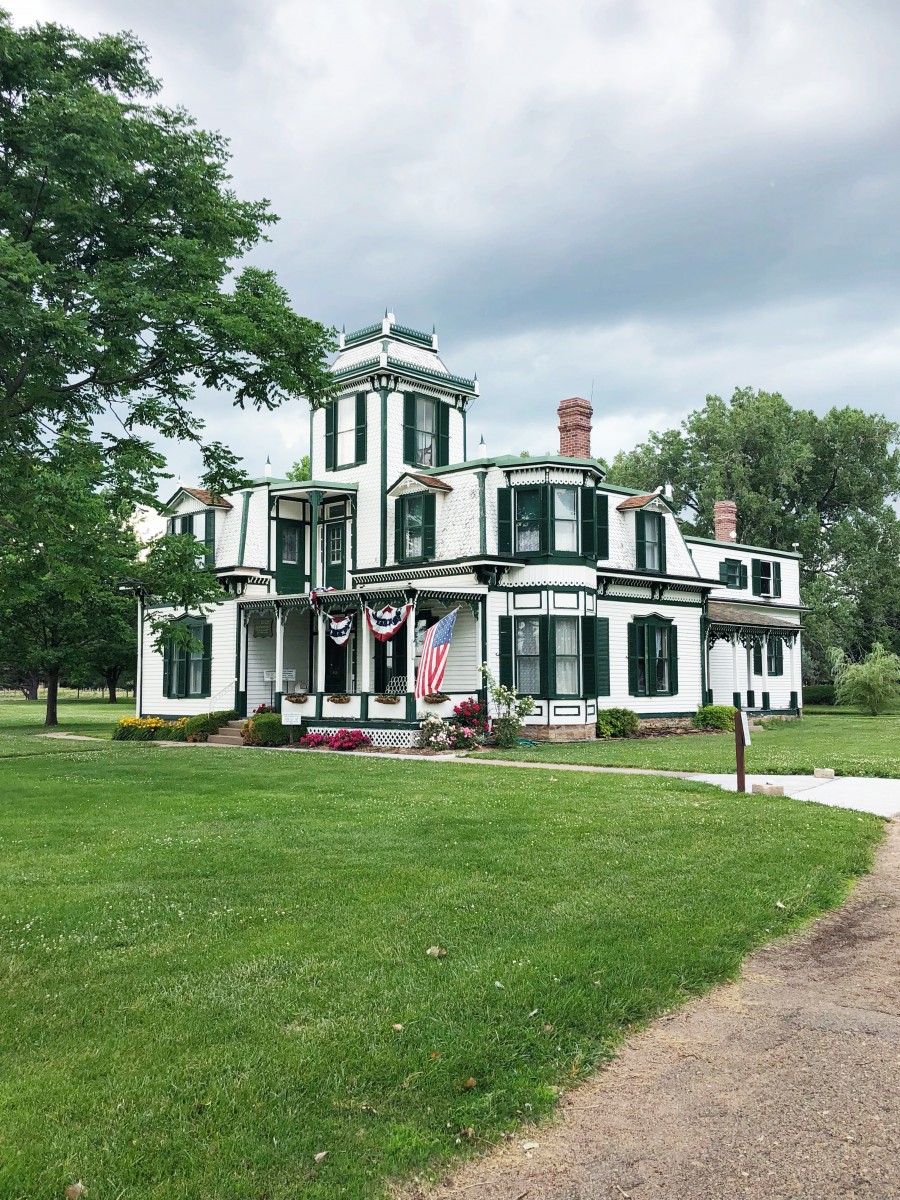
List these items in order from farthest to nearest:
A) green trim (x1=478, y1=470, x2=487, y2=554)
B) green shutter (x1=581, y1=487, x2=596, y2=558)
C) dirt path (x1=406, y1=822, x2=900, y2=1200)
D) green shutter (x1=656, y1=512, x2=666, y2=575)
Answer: green shutter (x1=656, y1=512, x2=666, y2=575) < green shutter (x1=581, y1=487, x2=596, y2=558) < green trim (x1=478, y1=470, x2=487, y2=554) < dirt path (x1=406, y1=822, x2=900, y2=1200)

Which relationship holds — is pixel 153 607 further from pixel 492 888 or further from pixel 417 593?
pixel 492 888

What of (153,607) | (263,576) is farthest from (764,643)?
(153,607)

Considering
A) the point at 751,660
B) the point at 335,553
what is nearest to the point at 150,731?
the point at 335,553

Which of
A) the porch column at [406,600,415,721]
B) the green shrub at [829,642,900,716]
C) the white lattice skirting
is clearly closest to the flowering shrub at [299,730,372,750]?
the white lattice skirting

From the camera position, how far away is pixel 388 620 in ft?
79.7

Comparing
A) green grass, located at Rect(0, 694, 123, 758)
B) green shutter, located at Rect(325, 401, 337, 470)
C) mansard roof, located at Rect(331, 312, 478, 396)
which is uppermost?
mansard roof, located at Rect(331, 312, 478, 396)

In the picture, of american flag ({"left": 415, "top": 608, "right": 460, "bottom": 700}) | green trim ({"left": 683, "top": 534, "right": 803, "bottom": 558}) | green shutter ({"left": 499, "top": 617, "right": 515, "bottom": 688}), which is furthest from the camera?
green trim ({"left": 683, "top": 534, "right": 803, "bottom": 558})

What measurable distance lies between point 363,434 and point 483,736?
1012 cm

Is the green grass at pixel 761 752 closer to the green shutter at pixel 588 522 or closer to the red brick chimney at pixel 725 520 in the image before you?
the green shutter at pixel 588 522

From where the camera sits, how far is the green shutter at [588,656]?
84.7 feet

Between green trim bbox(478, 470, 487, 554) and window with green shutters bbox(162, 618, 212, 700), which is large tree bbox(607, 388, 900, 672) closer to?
green trim bbox(478, 470, 487, 554)

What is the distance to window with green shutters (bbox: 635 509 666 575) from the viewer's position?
93.6 ft

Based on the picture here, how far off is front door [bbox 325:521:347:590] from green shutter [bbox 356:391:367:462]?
7.10ft

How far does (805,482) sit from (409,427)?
3234 cm
